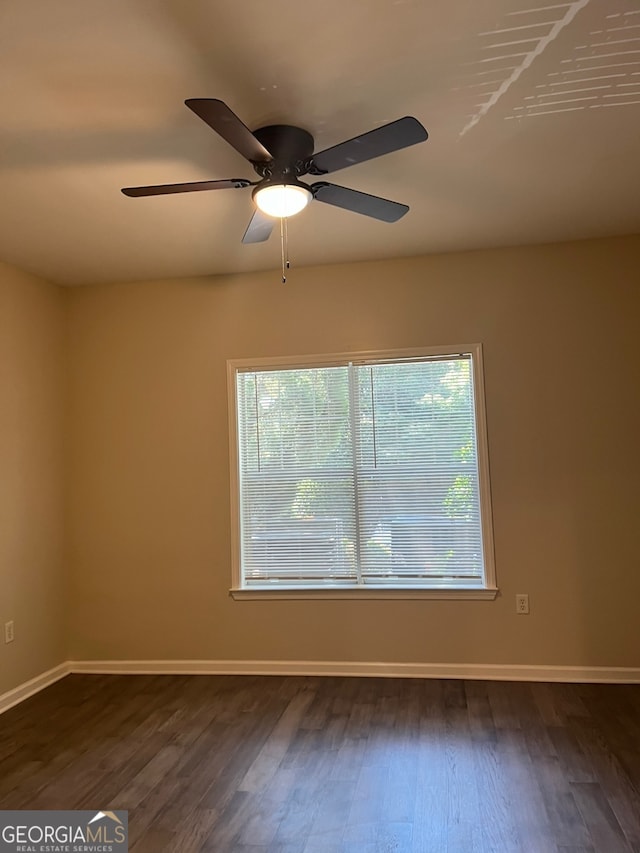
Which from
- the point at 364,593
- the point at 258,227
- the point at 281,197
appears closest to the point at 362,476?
the point at 364,593

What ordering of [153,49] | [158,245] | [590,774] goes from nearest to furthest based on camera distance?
[153,49] < [590,774] < [158,245]

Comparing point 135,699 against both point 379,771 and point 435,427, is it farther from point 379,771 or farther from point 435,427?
point 435,427

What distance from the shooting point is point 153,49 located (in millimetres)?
1902

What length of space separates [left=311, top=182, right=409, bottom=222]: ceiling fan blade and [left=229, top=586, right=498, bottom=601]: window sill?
2305 millimetres

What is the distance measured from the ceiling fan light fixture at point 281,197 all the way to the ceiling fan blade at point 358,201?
68mm

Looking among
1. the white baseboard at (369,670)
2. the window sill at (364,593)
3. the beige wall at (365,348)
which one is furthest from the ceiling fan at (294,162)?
the white baseboard at (369,670)

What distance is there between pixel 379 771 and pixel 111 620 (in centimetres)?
227

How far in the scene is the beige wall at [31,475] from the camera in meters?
3.77

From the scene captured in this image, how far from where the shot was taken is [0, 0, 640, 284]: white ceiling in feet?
5.96

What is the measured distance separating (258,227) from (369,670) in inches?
109

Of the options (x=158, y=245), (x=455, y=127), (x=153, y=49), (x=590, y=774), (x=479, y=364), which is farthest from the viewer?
(x=479, y=364)

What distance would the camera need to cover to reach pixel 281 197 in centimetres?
228

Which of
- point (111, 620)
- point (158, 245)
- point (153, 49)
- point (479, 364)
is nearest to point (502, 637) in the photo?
point (479, 364)

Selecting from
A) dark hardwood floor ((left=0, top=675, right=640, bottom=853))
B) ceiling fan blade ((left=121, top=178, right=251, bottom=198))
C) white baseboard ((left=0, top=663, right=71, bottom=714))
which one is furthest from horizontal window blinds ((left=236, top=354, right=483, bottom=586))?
ceiling fan blade ((left=121, top=178, right=251, bottom=198))
